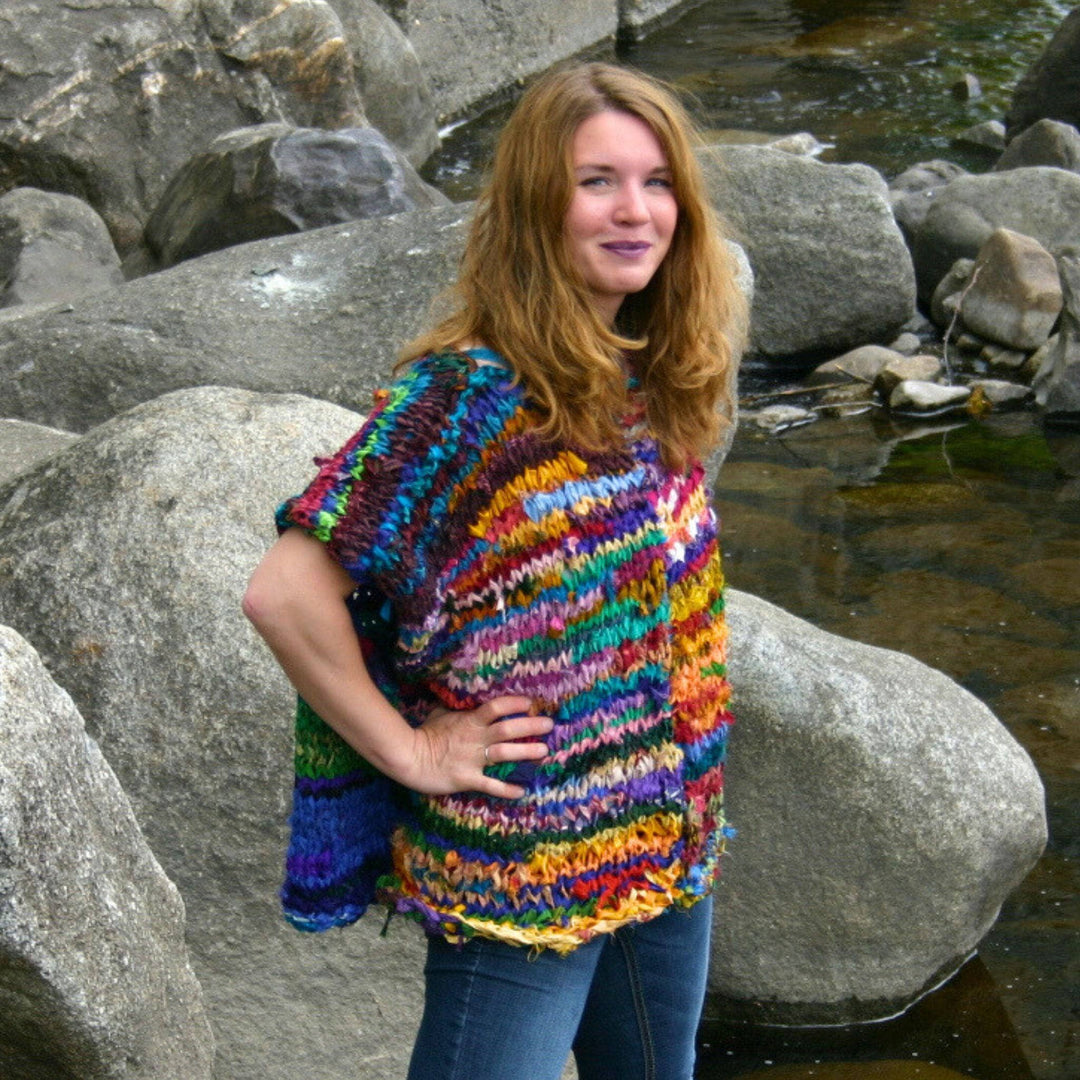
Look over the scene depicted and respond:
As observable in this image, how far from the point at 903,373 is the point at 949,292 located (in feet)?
2.92

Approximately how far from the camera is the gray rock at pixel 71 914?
195 centimetres

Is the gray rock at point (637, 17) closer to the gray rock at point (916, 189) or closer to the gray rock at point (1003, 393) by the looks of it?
the gray rock at point (916, 189)

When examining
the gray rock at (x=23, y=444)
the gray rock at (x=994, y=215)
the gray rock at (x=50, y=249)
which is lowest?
the gray rock at (x=994, y=215)

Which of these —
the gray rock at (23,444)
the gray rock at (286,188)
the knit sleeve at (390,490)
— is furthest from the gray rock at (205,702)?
the gray rock at (286,188)

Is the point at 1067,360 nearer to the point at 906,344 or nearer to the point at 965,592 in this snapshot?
the point at 906,344

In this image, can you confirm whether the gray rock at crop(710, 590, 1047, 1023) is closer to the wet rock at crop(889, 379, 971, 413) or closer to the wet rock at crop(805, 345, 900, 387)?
the wet rock at crop(889, 379, 971, 413)

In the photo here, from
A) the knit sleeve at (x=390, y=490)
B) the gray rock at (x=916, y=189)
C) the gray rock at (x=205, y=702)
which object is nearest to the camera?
the knit sleeve at (x=390, y=490)

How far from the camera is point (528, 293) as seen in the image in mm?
2066

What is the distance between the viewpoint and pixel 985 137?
11.0m

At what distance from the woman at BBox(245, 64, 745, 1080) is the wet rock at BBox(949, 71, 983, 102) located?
10.6 meters

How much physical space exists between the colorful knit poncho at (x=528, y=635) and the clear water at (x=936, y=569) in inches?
65.4

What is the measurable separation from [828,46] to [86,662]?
11.6 m

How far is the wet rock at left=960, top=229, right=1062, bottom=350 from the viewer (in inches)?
301

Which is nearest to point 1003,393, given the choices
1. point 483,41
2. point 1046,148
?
point 1046,148
